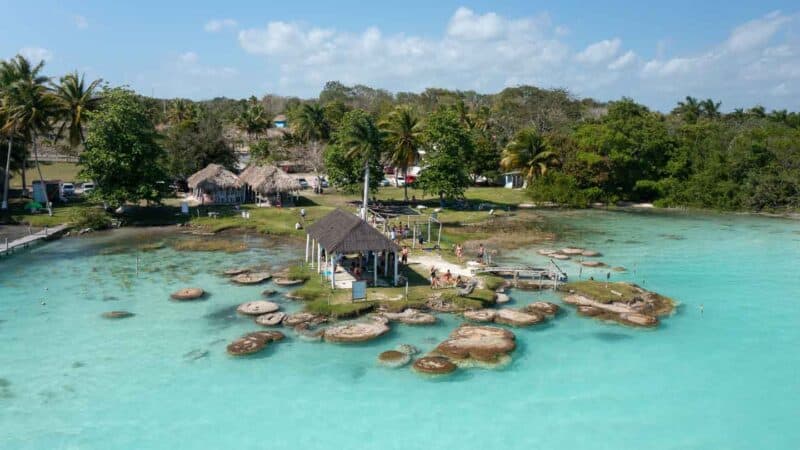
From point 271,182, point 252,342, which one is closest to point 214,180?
point 271,182

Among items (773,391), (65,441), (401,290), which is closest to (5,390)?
(65,441)

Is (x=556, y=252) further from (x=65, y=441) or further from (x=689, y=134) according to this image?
(x=689, y=134)

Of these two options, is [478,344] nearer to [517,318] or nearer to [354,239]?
[517,318]

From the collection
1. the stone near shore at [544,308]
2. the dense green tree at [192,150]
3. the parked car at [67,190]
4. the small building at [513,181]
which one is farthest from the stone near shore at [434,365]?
the small building at [513,181]

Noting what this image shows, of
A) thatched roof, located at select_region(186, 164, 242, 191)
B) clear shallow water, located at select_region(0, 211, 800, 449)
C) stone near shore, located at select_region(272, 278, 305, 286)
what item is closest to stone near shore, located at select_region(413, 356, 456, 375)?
clear shallow water, located at select_region(0, 211, 800, 449)

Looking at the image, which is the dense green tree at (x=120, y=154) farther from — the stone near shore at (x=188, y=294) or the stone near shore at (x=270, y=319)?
the stone near shore at (x=270, y=319)
